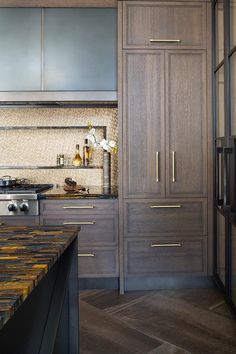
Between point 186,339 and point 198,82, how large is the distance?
208 centimetres

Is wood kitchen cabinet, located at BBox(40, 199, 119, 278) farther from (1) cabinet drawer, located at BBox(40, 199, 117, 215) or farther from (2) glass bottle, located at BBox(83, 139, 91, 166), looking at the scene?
(2) glass bottle, located at BBox(83, 139, 91, 166)

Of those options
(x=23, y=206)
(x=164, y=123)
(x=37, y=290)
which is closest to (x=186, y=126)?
(x=164, y=123)

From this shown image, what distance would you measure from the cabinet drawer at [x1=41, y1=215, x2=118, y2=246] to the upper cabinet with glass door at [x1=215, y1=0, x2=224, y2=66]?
1.58 metres

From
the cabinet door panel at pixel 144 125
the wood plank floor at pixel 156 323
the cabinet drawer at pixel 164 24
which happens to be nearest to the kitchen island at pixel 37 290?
the wood plank floor at pixel 156 323

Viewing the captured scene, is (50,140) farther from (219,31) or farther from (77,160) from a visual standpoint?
(219,31)

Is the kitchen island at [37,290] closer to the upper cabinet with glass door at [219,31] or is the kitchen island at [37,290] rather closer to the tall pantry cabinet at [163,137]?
the tall pantry cabinet at [163,137]

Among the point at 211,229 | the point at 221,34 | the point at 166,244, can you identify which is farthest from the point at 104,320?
the point at 221,34

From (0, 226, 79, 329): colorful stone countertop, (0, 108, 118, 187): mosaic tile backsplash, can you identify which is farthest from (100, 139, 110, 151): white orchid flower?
(0, 226, 79, 329): colorful stone countertop

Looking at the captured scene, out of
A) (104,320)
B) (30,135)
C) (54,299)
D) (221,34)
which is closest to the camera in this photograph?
(54,299)

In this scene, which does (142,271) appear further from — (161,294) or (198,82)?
(198,82)

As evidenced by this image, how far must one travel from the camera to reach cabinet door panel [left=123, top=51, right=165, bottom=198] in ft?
11.5

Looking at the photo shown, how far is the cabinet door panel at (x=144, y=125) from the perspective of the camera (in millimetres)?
3494

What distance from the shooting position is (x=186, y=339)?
2.62 metres

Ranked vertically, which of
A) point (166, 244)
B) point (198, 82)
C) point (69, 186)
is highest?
point (198, 82)
